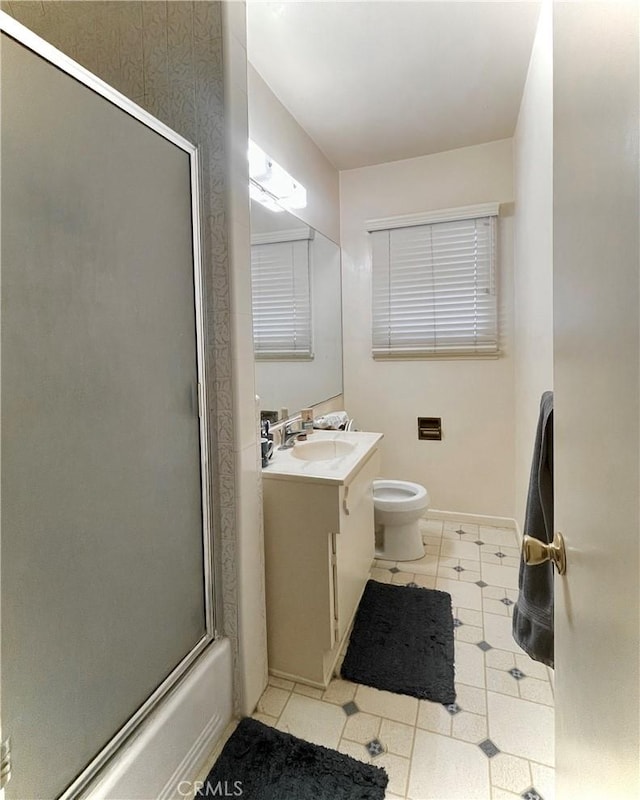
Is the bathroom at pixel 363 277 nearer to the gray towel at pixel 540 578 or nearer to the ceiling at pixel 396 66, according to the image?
the ceiling at pixel 396 66

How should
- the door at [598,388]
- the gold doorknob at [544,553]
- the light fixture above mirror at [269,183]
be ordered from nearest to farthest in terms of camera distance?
the door at [598,388] → the gold doorknob at [544,553] → the light fixture above mirror at [269,183]

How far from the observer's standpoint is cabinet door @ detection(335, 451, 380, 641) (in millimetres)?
1639

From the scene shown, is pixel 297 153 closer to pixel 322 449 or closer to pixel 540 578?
pixel 322 449

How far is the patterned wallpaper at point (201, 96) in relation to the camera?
1.31m

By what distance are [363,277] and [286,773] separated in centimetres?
281

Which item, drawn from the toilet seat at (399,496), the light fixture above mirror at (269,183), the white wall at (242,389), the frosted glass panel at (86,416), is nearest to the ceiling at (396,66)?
the light fixture above mirror at (269,183)

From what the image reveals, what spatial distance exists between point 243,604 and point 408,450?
1.95 metres

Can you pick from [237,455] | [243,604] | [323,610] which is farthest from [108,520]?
[323,610]

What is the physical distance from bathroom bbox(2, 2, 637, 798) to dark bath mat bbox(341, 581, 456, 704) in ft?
1.24

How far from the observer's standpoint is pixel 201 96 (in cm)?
132

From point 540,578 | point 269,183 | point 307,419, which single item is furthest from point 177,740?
point 269,183

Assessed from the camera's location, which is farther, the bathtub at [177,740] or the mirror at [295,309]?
the mirror at [295,309]

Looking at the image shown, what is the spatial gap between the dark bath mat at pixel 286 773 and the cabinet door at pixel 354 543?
42cm

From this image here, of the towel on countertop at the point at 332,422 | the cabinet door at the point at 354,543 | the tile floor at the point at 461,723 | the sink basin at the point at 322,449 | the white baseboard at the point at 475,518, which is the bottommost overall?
the tile floor at the point at 461,723
